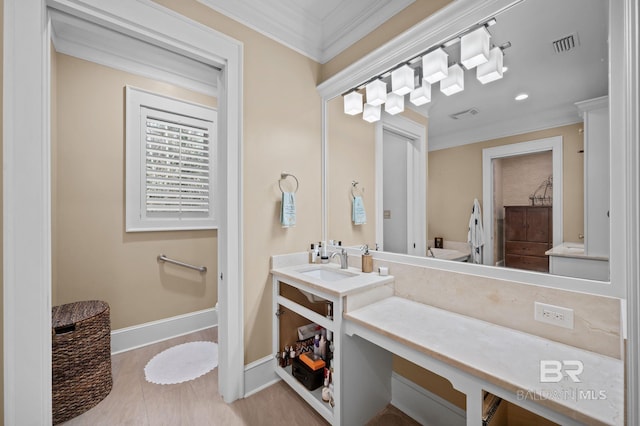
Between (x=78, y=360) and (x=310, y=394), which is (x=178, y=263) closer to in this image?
(x=78, y=360)

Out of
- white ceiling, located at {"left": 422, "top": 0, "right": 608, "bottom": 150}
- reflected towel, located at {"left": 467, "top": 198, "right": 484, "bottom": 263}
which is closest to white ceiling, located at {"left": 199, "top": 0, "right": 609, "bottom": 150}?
white ceiling, located at {"left": 422, "top": 0, "right": 608, "bottom": 150}

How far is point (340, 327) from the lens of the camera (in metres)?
1.45

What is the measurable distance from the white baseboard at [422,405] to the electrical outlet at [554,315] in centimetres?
74

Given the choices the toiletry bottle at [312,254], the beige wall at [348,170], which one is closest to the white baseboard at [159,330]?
A: the toiletry bottle at [312,254]

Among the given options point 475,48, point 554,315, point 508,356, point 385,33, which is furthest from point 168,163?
point 554,315

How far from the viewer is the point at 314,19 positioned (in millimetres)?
2145

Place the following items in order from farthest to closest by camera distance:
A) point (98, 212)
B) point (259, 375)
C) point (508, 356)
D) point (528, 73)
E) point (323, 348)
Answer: point (98, 212)
point (259, 375)
point (323, 348)
point (528, 73)
point (508, 356)

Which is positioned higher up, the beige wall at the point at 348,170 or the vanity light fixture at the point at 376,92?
the vanity light fixture at the point at 376,92

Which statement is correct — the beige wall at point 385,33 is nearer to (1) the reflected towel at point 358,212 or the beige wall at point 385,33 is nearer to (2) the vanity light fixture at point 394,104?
(2) the vanity light fixture at point 394,104

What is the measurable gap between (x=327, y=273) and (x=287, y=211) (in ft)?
1.87

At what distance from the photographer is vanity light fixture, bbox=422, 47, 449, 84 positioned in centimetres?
154

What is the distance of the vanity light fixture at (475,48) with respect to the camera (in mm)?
1361

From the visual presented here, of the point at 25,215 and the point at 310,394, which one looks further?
the point at 310,394

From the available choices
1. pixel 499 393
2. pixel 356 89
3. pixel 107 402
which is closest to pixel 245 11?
pixel 356 89
